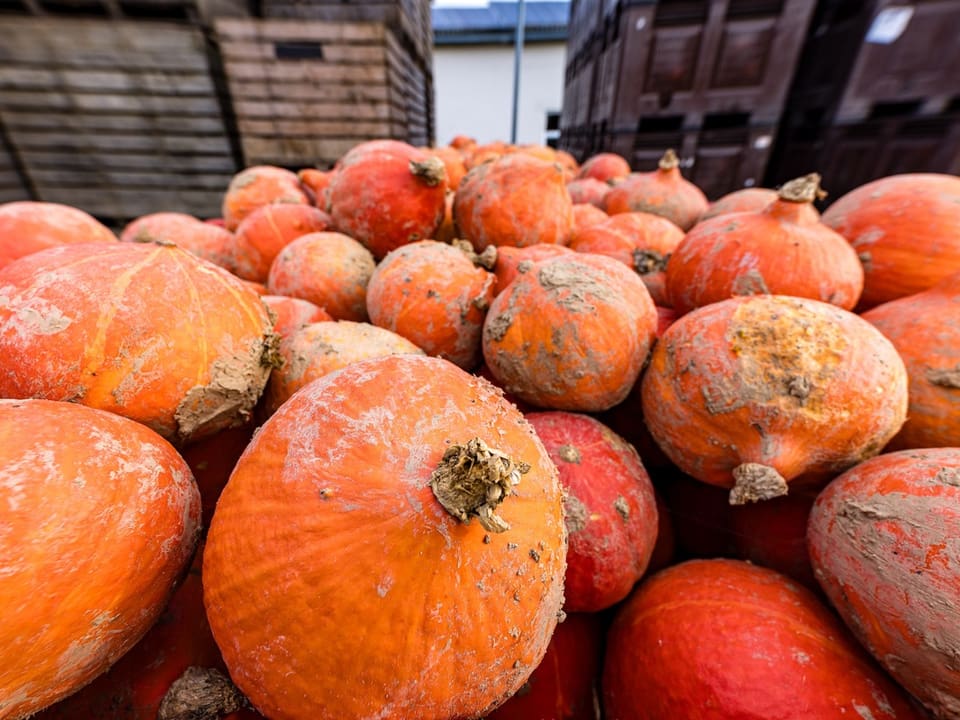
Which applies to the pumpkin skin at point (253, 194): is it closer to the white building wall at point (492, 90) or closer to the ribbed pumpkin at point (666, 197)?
the ribbed pumpkin at point (666, 197)

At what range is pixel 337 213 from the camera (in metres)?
2.47

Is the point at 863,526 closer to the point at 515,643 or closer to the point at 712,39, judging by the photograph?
the point at 515,643

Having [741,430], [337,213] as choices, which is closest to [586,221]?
[337,213]

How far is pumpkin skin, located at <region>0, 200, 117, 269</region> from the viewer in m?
1.82

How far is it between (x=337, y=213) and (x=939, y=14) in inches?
229

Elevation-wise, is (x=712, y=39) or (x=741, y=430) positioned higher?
(x=712, y=39)

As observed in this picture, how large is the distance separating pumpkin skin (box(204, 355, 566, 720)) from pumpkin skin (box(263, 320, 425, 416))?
528 millimetres

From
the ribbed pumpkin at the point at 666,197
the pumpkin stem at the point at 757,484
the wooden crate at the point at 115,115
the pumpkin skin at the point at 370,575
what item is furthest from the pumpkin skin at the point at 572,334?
the wooden crate at the point at 115,115

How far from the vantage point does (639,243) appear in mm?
2461

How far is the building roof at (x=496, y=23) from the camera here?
17.2m

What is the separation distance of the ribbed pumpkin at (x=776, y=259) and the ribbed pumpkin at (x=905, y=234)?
20 cm

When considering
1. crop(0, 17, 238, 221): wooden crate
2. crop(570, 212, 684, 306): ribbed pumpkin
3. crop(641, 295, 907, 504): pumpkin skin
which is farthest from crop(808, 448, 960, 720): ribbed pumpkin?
crop(0, 17, 238, 221): wooden crate

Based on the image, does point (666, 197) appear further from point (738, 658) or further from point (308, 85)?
point (308, 85)

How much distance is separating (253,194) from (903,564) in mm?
3968
